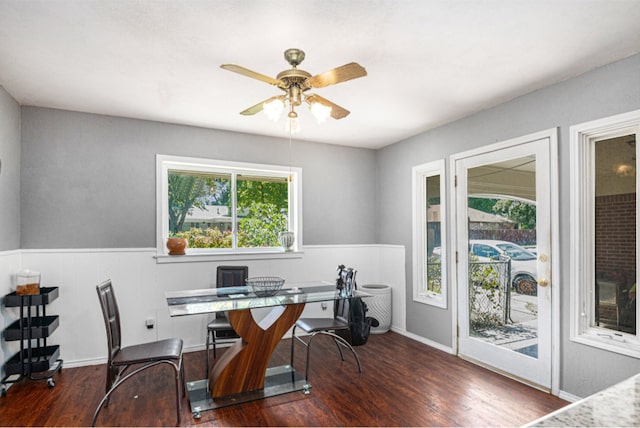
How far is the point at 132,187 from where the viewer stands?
389 centimetres

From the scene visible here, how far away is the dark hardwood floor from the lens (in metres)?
2.57

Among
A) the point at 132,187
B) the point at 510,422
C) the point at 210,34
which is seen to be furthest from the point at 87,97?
the point at 510,422

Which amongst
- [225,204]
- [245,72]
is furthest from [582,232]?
[225,204]

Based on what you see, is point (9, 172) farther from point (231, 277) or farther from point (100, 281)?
point (231, 277)

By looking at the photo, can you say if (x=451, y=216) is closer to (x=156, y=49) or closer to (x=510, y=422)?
(x=510, y=422)

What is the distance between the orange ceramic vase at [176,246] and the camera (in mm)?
3963

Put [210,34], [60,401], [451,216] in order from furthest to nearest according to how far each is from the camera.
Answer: [451,216] < [60,401] < [210,34]

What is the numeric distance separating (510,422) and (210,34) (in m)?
3.22

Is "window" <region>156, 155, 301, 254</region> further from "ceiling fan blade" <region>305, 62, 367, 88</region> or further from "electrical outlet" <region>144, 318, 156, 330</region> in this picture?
"ceiling fan blade" <region>305, 62, 367, 88</region>

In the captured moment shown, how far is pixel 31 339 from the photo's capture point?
308 cm

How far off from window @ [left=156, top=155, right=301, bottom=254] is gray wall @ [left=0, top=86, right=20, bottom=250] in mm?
1193

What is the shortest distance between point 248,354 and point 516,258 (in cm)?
248

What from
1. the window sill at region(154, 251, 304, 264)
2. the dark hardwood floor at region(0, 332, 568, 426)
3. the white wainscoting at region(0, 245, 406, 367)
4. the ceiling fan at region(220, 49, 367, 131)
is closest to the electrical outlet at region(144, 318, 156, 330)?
the white wainscoting at region(0, 245, 406, 367)

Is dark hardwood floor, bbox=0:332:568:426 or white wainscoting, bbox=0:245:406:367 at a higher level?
white wainscoting, bbox=0:245:406:367
